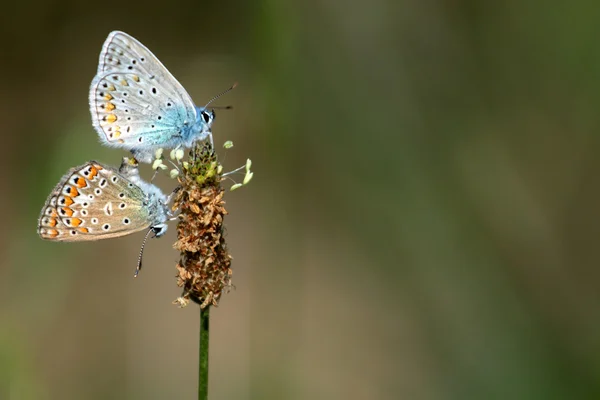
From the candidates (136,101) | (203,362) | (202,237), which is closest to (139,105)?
(136,101)

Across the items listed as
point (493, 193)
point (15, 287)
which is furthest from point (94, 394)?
point (493, 193)

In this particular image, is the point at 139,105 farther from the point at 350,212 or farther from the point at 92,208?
the point at 350,212

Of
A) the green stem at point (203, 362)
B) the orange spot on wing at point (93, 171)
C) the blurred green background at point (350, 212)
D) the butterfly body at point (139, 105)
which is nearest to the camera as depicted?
the green stem at point (203, 362)

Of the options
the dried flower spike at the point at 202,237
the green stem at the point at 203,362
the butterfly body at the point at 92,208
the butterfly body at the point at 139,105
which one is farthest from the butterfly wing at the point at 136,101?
the green stem at the point at 203,362

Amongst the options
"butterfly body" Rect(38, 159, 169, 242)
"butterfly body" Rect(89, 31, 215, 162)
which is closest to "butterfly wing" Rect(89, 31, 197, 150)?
"butterfly body" Rect(89, 31, 215, 162)

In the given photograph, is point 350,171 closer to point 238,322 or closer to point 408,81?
point 408,81

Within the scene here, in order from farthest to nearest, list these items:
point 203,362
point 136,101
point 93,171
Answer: point 136,101 < point 93,171 < point 203,362

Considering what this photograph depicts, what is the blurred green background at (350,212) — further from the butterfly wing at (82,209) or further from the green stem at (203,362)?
the green stem at (203,362)
